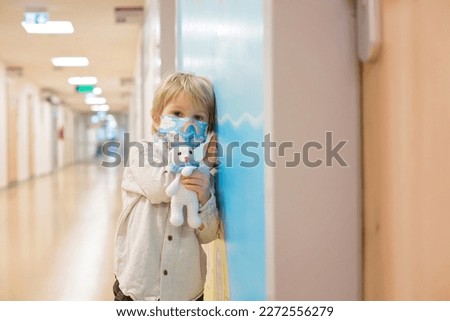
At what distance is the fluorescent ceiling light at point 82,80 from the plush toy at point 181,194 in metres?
12.1

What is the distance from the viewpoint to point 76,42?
26.8 ft

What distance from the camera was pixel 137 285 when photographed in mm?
1228

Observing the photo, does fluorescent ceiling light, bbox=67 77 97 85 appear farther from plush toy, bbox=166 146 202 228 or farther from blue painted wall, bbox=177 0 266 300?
plush toy, bbox=166 146 202 228

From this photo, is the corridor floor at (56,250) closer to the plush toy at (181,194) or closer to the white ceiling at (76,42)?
the plush toy at (181,194)

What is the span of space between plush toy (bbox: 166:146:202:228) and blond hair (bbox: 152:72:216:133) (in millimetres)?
133

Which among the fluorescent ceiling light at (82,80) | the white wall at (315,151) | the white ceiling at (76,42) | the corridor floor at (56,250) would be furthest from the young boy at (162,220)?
the fluorescent ceiling light at (82,80)

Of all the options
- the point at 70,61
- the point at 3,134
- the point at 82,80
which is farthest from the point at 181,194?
the point at 82,80

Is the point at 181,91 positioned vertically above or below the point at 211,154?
above

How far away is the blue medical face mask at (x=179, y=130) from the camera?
3.86ft

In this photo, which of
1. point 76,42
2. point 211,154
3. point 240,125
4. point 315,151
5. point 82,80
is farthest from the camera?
point 82,80

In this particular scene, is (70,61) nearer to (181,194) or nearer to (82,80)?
(82,80)

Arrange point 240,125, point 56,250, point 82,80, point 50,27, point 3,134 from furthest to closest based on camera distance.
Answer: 1. point 82,80
2. point 3,134
3. point 50,27
4. point 56,250
5. point 240,125

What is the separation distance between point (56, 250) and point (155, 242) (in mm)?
3101
